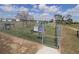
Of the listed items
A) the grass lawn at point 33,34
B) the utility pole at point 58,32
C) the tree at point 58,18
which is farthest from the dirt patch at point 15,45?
the tree at point 58,18

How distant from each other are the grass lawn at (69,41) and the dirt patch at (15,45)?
0.20m

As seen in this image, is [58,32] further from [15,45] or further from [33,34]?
[15,45]

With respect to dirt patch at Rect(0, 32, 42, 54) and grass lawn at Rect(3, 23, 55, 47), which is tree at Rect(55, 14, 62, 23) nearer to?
grass lawn at Rect(3, 23, 55, 47)

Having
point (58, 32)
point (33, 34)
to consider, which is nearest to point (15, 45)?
point (33, 34)

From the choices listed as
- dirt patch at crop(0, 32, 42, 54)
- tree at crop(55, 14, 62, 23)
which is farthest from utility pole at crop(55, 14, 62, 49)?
dirt patch at crop(0, 32, 42, 54)

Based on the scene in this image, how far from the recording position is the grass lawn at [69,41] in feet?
5.36

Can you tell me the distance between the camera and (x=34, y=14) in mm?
1646

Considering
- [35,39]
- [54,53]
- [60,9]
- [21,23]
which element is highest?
[60,9]

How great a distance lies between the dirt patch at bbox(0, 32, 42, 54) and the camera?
5.43 ft

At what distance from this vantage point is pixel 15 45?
5.44ft

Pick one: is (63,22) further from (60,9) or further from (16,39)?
(16,39)

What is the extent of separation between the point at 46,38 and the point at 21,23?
0.24 m
